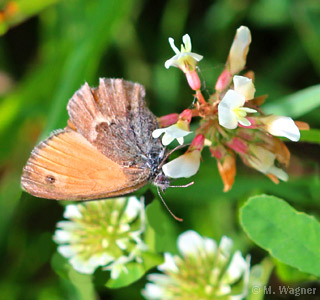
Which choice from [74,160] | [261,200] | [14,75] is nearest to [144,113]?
[74,160]

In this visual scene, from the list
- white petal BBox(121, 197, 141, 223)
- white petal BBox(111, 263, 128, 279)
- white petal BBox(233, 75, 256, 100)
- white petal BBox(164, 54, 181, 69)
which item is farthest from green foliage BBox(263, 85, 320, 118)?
white petal BBox(111, 263, 128, 279)

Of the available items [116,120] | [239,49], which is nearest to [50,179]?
[116,120]

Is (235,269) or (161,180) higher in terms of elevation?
(161,180)

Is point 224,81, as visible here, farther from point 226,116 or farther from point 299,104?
point 299,104

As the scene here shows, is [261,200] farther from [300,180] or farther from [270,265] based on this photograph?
[300,180]

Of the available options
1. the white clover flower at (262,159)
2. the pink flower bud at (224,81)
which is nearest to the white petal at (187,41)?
the pink flower bud at (224,81)

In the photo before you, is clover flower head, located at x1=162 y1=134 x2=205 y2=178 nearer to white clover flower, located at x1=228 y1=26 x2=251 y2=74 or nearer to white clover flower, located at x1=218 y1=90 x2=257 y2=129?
white clover flower, located at x1=218 y1=90 x2=257 y2=129
